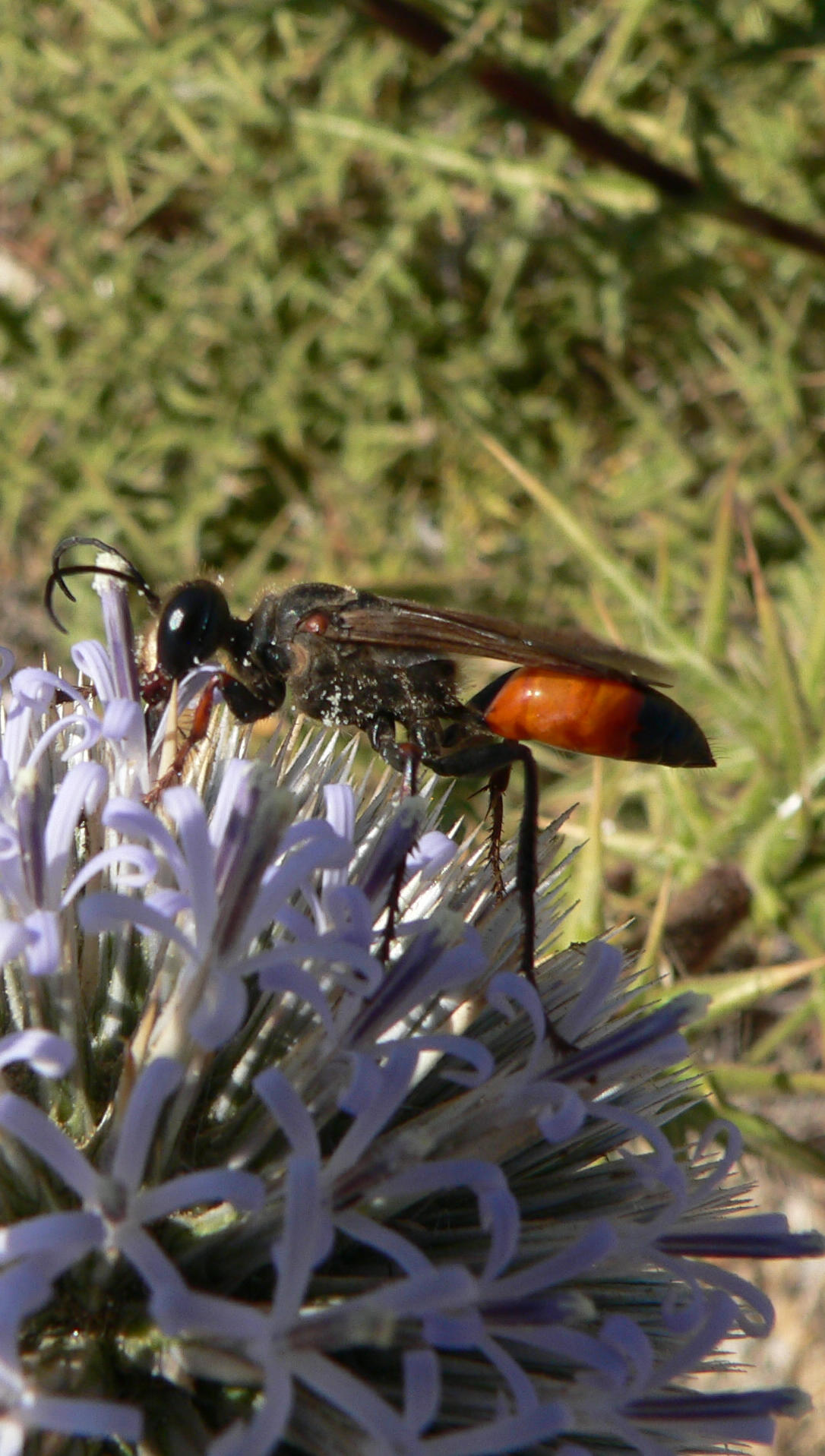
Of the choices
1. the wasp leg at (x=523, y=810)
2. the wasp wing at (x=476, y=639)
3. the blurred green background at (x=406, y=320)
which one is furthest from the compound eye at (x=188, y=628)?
the blurred green background at (x=406, y=320)

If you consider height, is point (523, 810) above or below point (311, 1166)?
above

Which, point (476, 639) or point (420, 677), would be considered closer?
point (476, 639)

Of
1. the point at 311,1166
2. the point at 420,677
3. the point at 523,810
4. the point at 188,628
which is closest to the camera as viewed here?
the point at 311,1166

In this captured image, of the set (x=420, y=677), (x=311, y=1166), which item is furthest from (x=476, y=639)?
(x=311, y=1166)

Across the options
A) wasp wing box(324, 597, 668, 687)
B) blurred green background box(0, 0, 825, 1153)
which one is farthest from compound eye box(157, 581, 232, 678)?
blurred green background box(0, 0, 825, 1153)

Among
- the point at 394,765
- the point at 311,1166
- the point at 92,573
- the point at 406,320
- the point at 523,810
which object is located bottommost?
the point at 311,1166

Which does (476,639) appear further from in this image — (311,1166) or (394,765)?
(311,1166)
